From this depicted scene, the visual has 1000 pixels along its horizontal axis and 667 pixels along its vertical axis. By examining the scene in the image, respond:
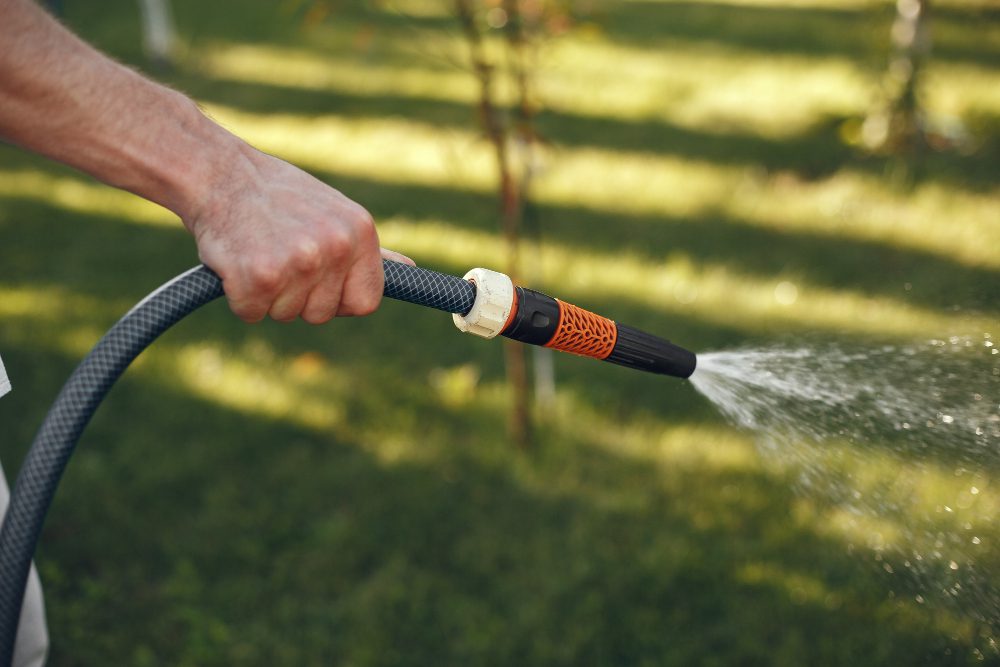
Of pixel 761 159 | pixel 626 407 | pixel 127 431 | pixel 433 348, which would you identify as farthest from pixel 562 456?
pixel 761 159

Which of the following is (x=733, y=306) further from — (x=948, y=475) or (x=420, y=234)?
(x=420, y=234)

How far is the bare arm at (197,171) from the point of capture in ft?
4.36

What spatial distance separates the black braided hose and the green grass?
1558 mm

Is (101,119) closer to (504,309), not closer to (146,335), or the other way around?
(146,335)

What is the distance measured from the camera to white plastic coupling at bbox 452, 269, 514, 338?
4.94ft

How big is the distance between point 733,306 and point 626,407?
88cm

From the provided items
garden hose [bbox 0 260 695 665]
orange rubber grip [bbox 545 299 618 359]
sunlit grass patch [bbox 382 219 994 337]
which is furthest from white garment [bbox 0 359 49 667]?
sunlit grass patch [bbox 382 219 994 337]

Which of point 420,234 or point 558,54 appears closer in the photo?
point 420,234

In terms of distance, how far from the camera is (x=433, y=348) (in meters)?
4.12

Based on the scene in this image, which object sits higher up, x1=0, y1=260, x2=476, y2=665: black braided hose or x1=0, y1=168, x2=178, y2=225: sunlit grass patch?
x1=0, y1=260, x2=476, y2=665: black braided hose

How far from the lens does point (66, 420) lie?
1.34 meters

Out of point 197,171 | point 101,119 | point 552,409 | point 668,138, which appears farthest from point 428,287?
point 668,138

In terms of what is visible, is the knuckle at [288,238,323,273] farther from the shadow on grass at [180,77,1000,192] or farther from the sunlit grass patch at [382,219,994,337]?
the shadow on grass at [180,77,1000,192]

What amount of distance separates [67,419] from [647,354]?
1000mm
